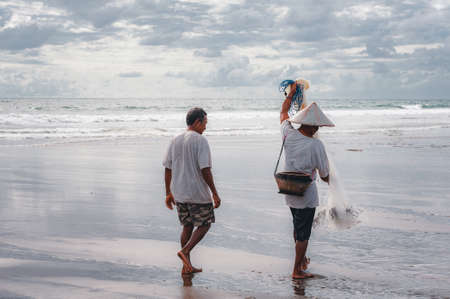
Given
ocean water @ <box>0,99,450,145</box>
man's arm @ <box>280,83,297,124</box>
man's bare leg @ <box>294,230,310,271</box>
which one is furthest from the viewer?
ocean water @ <box>0,99,450,145</box>

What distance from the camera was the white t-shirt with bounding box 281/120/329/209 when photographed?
4938mm

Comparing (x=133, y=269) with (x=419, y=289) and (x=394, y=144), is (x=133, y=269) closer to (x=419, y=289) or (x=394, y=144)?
(x=419, y=289)

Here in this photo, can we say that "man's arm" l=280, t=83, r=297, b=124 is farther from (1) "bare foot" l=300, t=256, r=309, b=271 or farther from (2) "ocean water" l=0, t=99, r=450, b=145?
(2) "ocean water" l=0, t=99, r=450, b=145

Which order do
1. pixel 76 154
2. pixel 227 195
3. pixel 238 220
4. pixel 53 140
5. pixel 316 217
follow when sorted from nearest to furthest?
1. pixel 316 217
2. pixel 238 220
3. pixel 227 195
4. pixel 76 154
5. pixel 53 140

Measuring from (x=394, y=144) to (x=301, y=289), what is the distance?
14.8 m

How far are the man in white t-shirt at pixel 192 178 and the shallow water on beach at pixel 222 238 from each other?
1.66 feet

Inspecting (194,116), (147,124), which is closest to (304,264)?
(194,116)

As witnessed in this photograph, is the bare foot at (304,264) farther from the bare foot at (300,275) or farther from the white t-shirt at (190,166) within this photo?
the white t-shirt at (190,166)

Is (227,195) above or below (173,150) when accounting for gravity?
below

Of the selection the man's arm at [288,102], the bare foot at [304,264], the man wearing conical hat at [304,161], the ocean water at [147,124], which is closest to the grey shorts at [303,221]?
the man wearing conical hat at [304,161]

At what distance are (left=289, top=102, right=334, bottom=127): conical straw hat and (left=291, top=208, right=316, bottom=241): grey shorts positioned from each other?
81cm

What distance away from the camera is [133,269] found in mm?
5227

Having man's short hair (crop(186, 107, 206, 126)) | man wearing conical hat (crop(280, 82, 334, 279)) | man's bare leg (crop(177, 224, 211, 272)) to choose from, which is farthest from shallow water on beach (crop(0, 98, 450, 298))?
man's short hair (crop(186, 107, 206, 126))

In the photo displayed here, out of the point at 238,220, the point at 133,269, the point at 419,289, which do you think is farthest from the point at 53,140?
the point at 419,289
